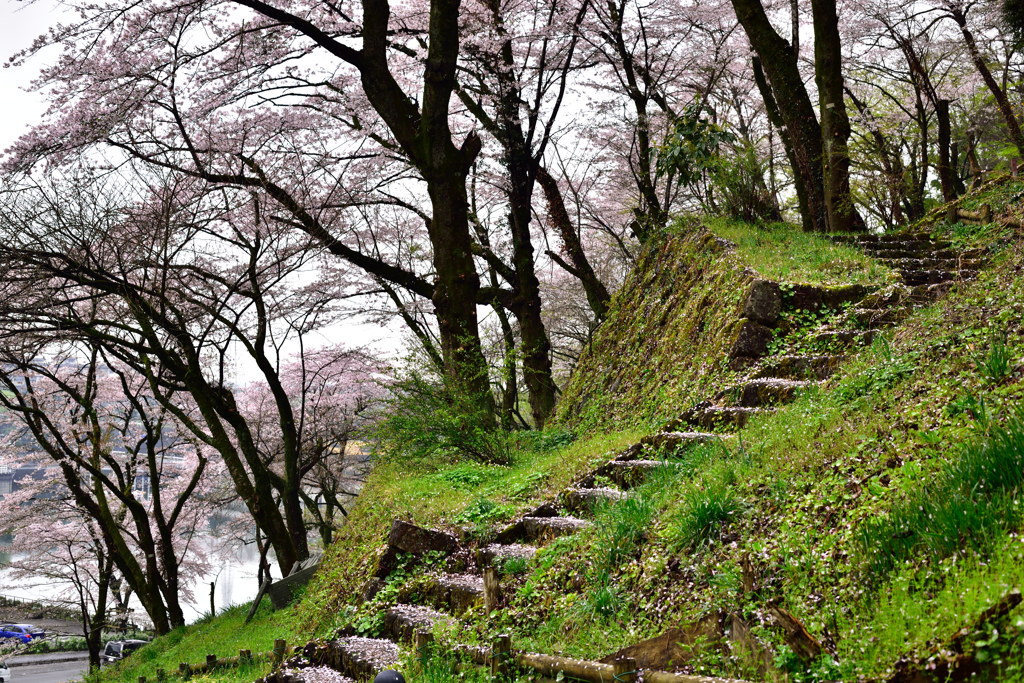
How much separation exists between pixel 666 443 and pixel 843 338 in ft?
6.32

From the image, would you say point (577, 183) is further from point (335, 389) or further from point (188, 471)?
point (188, 471)

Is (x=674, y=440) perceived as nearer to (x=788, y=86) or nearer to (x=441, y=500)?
(x=441, y=500)

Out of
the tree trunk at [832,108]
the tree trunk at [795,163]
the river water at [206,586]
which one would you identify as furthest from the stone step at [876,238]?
the river water at [206,586]

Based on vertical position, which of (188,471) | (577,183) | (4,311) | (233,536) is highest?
(577,183)

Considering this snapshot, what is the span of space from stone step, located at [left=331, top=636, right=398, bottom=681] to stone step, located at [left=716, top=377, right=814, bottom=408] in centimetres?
321

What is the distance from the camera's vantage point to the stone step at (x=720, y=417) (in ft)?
18.0

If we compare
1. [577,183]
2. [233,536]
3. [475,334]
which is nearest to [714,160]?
[475,334]

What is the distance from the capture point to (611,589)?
12.1ft

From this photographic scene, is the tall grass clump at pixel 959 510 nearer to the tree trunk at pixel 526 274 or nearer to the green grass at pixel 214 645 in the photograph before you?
the green grass at pixel 214 645

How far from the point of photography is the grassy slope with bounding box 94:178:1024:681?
245 cm

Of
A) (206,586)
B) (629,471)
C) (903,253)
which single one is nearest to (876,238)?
(903,253)

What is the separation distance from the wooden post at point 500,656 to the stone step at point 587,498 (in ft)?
4.66

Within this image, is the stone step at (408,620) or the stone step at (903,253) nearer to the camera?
the stone step at (408,620)

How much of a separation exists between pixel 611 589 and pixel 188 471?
22.1 m
